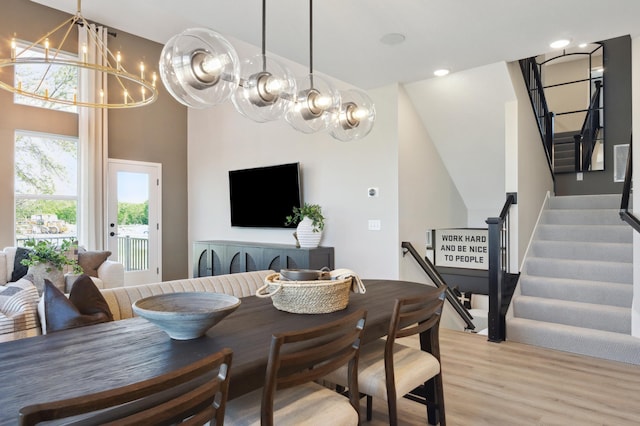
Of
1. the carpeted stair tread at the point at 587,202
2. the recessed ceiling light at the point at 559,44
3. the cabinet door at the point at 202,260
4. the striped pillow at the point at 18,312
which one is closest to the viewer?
the striped pillow at the point at 18,312

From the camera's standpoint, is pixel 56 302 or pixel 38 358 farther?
pixel 56 302

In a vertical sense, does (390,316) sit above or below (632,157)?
below

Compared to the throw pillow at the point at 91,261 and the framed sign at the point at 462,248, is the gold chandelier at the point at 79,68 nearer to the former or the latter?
the throw pillow at the point at 91,261

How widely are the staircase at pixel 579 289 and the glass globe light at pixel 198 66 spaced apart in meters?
3.49

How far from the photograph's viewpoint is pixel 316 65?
4195 mm

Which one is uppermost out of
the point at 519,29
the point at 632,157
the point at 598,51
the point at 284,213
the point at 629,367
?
the point at 598,51

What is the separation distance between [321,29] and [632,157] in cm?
298

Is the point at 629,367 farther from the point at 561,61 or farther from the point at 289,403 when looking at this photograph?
the point at 561,61

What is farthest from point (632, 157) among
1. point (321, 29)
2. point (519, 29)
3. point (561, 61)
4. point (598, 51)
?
point (561, 61)

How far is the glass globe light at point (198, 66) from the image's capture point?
215 cm

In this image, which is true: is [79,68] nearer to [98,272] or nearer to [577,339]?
[98,272]

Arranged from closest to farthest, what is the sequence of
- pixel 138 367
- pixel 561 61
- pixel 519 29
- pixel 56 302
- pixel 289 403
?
pixel 138 367 < pixel 289 403 < pixel 56 302 < pixel 519 29 < pixel 561 61

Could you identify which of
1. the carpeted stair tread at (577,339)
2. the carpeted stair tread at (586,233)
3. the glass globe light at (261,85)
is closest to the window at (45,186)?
the glass globe light at (261,85)

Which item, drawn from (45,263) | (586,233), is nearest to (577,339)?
(586,233)
